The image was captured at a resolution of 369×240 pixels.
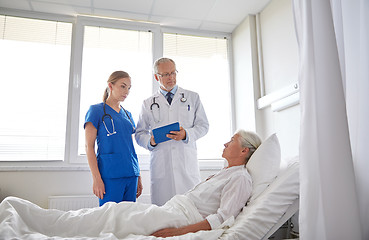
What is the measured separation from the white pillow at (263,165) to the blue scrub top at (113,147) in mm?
873

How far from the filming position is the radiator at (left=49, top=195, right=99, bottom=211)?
263 cm

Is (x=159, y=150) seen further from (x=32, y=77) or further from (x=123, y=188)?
(x=32, y=77)

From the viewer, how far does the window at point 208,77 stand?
3.34 meters

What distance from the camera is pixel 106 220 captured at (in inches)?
50.6

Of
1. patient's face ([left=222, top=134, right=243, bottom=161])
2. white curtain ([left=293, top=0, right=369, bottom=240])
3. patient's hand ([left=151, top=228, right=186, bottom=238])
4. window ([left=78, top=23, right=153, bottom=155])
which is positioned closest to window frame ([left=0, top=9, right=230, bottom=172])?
window ([left=78, top=23, right=153, bottom=155])

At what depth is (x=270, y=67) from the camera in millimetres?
2920

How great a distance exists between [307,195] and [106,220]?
0.83m

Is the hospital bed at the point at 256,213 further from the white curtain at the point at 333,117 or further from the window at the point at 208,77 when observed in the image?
the window at the point at 208,77

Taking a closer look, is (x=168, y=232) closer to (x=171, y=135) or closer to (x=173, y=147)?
(x=171, y=135)

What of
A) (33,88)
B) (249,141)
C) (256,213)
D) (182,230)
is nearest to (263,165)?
(249,141)

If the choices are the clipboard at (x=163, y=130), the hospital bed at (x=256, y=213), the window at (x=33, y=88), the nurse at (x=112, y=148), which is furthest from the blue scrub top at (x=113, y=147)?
the window at (x=33, y=88)

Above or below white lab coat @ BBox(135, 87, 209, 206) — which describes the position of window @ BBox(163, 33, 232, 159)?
above

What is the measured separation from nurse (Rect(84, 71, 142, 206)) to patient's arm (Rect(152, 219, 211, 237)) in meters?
0.83

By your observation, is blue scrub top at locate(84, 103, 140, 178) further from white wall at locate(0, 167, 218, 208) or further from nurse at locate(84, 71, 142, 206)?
white wall at locate(0, 167, 218, 208)
